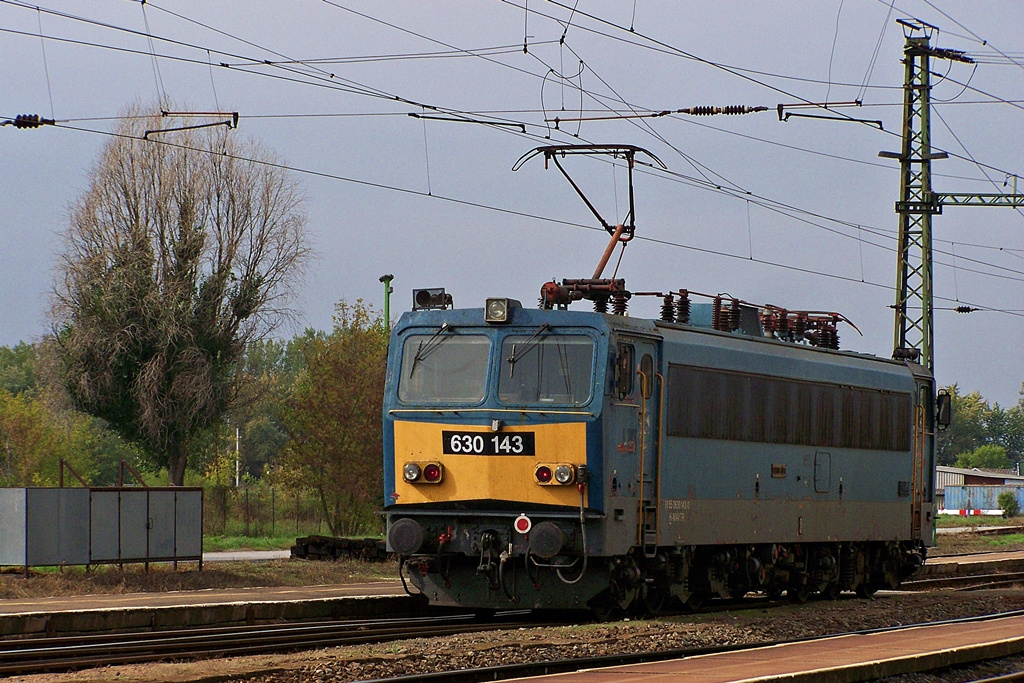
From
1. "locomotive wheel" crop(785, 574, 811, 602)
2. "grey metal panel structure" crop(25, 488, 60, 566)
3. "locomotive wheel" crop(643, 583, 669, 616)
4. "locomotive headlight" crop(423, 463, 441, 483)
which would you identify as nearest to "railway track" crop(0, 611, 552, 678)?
"locomotive wheel" crop(643, 583, 669, 616)

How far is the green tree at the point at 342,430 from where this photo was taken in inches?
1753

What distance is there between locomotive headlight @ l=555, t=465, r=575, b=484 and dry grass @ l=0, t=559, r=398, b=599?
11.0 m

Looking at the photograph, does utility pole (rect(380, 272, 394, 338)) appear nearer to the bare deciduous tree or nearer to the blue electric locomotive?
the bare deciduous tree

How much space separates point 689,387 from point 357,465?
26993mm

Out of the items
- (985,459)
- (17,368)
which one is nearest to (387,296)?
(17,368)

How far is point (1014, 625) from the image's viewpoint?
17.9 metres

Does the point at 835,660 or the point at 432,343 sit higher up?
the point at 432,343

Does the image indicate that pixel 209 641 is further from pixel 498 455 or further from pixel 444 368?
pixel 444 368

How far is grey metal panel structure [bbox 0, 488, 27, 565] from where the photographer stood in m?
24.3

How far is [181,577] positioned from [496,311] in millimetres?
11881

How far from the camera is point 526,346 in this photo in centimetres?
1695

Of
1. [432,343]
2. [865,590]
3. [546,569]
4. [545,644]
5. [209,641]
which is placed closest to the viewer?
[545,644]

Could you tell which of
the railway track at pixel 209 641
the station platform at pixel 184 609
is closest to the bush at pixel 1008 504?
the station platform at pixel 184 609

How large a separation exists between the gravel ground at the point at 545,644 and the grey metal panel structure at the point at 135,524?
11.5m
